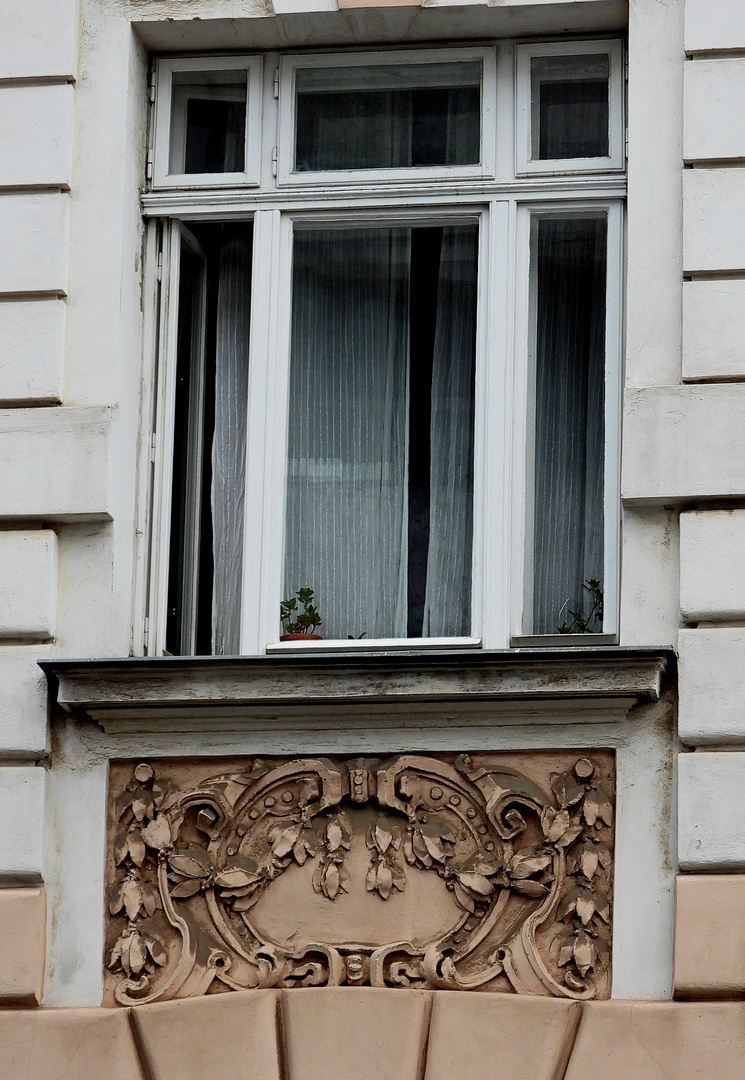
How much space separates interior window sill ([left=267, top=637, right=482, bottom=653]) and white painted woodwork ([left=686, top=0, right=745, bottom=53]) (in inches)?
98.0

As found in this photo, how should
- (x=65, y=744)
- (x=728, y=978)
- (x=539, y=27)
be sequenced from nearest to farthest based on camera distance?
(x=728, y=978) < (x=65, y=744) < (x=539, y=27)

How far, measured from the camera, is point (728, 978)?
731 centimetres

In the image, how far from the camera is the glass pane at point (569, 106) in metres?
8.60

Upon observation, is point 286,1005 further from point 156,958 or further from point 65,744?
point 65,744

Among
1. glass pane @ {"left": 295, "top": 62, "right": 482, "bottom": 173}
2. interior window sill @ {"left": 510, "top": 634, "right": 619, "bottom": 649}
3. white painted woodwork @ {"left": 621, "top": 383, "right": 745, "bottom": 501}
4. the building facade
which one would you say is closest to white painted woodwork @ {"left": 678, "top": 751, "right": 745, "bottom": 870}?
the building facade

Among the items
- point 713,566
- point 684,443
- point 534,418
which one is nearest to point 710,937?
point 713,566

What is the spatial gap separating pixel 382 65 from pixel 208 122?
0.77 metres

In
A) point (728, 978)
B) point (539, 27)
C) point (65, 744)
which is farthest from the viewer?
point (539, 27)

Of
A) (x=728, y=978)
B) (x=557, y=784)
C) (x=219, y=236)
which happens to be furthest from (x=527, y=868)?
(x=219, y=236)

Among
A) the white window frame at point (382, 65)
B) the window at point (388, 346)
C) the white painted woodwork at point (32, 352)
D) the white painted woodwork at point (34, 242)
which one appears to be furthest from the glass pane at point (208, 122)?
the white painted woodwork at point (32, 352)

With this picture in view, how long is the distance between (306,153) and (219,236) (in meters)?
0.50

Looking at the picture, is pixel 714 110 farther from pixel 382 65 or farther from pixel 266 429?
pixel 266 429

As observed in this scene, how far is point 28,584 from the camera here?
8094mm

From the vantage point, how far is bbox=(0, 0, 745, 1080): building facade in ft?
24.8
